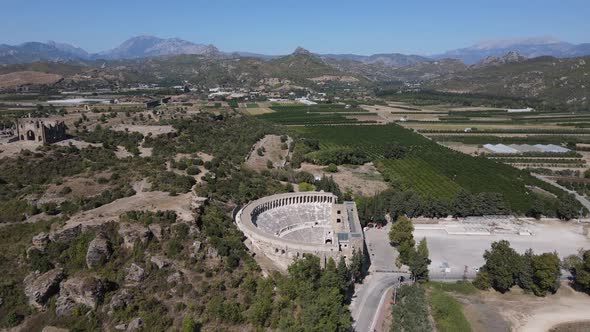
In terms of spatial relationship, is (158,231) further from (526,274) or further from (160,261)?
(526,274)

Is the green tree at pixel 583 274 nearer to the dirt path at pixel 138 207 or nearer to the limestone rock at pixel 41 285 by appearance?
the dirt path at pixel 138 207

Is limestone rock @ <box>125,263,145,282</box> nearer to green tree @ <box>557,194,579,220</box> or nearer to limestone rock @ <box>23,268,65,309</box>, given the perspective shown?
limestone rock @ <box>23,268,65,309</box>

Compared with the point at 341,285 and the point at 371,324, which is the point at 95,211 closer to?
the point at 341,285

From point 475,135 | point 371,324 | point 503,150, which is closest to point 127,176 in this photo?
point 371,324

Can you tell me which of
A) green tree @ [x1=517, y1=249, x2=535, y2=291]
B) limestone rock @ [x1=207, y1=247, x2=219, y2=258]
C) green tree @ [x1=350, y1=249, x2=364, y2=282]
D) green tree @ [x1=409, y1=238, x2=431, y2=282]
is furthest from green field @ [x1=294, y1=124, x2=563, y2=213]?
limestone rock @ [x1=207, y1=247, x2=219, y2=258]

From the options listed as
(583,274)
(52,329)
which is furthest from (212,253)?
(583,274)

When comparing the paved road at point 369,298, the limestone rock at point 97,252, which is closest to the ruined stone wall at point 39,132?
the limestone rock at point 97,252
